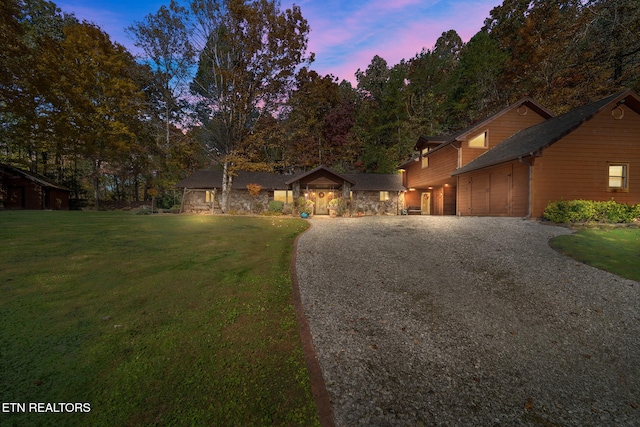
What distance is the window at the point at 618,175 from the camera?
50.5 ft

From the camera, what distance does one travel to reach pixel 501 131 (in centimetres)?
2170

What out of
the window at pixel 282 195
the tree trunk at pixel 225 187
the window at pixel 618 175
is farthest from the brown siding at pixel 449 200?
the tree trunk at pixel 225 187

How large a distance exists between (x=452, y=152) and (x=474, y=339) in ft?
73.6

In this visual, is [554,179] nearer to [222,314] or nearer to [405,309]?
[405,309]

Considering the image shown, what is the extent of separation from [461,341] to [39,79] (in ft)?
119

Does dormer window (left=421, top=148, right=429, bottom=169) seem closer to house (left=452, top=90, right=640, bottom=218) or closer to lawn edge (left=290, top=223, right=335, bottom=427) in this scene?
house (left=452, top=90, right=640, bottom=218)

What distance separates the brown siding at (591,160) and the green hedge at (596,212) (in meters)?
1.55

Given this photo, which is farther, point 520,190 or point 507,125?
point 507,125

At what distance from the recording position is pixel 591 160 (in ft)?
50.2

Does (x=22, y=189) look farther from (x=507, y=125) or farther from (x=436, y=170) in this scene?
(x=507, y=125)

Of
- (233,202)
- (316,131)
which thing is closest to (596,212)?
(233,202)

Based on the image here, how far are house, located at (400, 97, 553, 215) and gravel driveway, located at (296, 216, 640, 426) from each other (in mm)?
16151

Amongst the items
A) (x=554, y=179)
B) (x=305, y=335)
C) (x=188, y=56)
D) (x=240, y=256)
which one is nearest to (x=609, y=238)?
(x=554, y=179)

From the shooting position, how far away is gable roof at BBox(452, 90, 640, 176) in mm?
14828
